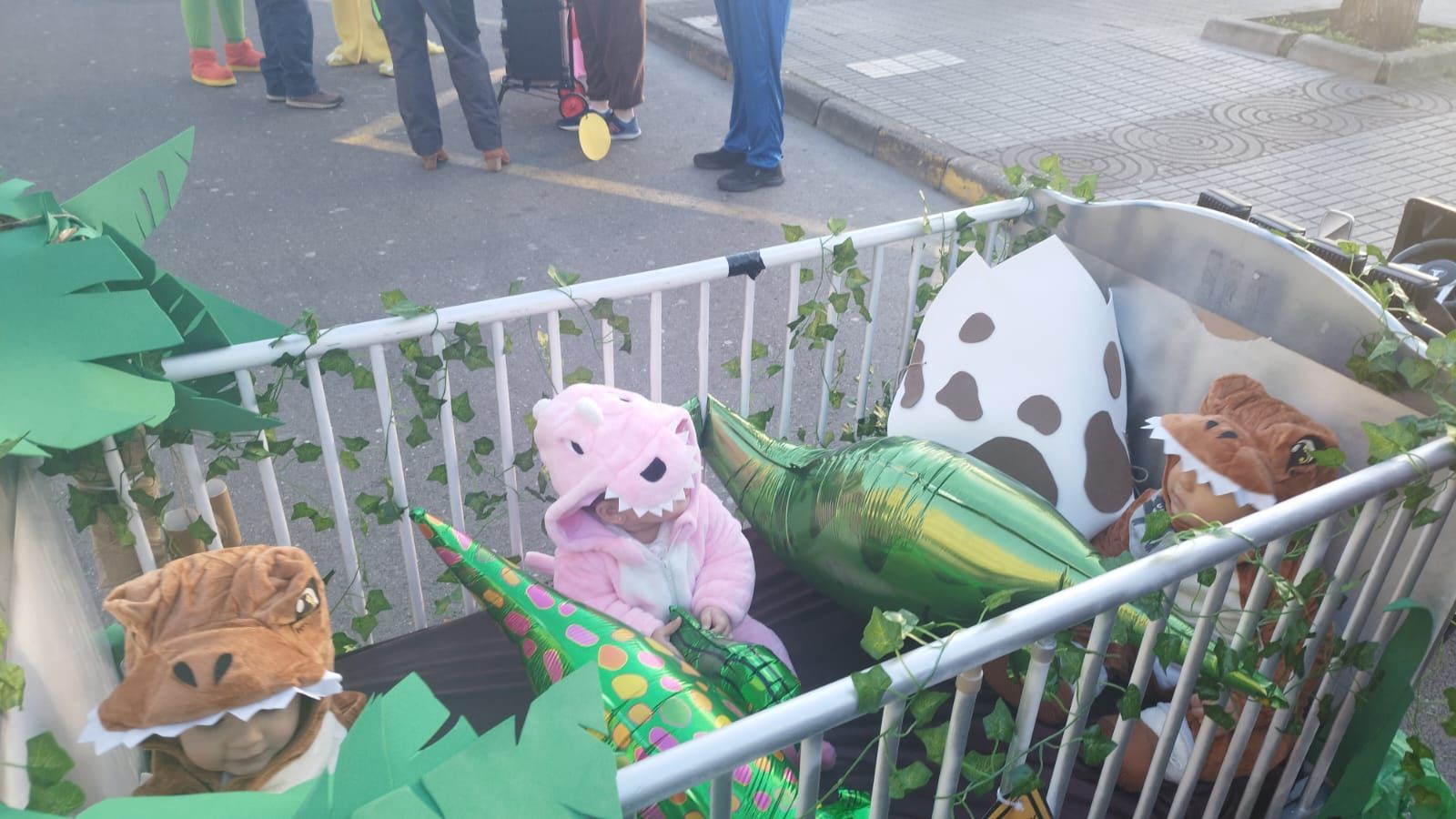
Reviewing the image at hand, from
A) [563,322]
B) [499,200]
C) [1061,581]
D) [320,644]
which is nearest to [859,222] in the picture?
[499,200]

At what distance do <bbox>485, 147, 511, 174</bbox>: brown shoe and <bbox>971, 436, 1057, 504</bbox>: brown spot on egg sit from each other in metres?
4.07

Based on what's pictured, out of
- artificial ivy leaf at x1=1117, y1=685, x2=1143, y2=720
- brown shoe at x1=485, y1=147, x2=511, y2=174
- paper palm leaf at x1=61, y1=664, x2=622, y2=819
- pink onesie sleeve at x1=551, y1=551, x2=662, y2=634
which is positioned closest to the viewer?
paper palm leaf at x1=61, y1=664, x2=622, y2=819

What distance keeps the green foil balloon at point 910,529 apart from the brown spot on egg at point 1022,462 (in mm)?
192

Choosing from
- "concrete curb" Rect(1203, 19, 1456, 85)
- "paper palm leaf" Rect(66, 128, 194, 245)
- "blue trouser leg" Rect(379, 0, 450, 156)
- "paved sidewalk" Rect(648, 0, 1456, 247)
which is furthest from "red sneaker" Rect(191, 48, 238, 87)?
"concrete curb" Rect(1203, 19, 1456, 85)

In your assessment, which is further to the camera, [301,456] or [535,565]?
[535,565]

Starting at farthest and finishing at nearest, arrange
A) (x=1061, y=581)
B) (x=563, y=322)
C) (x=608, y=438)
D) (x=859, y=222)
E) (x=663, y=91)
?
(x=663, y=91) < (x=859, y=222) < (x=563, y=322) < (x=608, y=438) < (x=1061, y=581)

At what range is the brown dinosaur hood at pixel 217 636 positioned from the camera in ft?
4.43

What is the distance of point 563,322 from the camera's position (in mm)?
2068

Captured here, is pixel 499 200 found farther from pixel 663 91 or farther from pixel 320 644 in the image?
pixel 320 644

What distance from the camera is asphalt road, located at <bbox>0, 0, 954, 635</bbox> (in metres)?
3.66

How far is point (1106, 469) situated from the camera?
6.79ft

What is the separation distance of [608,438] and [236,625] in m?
0.68

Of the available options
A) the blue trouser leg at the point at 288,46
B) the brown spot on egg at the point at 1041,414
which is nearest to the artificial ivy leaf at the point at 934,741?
the brown spot on egg at the point at 1041,414

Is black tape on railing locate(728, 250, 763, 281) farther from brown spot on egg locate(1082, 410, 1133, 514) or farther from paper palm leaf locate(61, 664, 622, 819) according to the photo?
paper palm leaf locate(61, 664, 622, 819)
